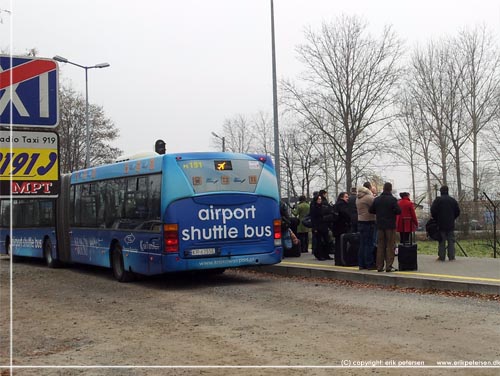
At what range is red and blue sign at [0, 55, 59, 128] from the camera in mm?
5746

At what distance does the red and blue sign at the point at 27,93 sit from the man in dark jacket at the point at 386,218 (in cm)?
836

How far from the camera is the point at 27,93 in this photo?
19.2 ft

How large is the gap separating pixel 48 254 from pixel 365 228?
1107 cm

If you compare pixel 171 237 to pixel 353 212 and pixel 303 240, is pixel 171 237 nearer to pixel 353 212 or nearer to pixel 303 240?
pixel 353 212

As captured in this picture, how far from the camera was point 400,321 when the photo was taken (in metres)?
8.77

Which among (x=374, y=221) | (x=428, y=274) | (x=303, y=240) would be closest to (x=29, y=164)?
(x=428, y=274)

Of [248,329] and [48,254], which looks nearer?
[248,329]

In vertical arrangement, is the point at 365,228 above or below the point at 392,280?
above

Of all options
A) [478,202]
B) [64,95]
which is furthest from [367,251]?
[64,95]

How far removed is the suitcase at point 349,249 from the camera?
14711mm

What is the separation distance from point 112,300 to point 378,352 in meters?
6.51

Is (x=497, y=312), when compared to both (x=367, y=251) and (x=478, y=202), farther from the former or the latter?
(x=478, y=202)

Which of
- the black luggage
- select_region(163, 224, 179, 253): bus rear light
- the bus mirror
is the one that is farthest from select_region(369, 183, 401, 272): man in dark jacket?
the bus mirror

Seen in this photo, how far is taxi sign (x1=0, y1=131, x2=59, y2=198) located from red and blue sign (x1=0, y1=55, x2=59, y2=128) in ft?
0.55
